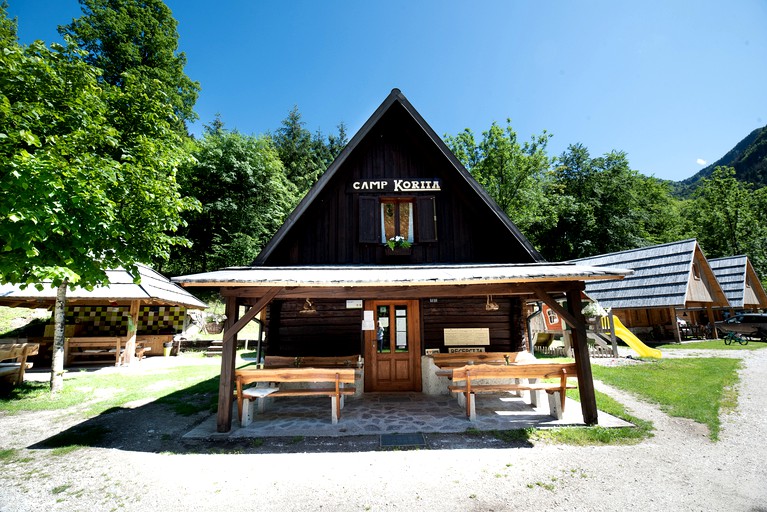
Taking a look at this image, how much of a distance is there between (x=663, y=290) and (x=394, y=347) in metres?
17.7

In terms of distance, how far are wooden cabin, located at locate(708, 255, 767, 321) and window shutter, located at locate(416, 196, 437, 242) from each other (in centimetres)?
2348

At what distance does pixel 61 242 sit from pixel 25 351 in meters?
6.29

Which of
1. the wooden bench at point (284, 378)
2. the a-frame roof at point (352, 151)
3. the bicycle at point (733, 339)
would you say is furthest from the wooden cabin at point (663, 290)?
the wooden bench at point (284, 378)

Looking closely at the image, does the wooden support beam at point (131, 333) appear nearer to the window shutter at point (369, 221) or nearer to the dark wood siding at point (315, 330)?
the dark wood siding at point (315, 330)

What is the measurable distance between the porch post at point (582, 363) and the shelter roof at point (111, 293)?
13.8 meters

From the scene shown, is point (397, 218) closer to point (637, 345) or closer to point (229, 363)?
point (229, 363)

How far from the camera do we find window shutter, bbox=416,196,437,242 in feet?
33.4

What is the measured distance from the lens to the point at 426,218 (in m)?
10.3

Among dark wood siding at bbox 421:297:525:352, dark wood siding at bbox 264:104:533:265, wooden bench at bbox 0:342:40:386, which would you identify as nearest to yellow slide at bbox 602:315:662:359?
dark wood siding at bbox 421:297:525:352

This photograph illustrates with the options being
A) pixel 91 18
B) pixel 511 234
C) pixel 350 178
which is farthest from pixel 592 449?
pixel 91 18

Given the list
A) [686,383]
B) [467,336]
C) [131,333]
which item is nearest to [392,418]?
[467,336]

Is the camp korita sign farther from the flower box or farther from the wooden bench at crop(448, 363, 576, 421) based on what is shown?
the wooden bench at crop(448, 363, 576, 421)

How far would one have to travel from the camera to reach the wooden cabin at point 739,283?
21.7 m

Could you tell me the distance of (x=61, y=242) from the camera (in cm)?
715
